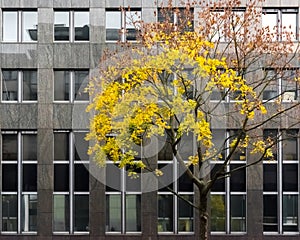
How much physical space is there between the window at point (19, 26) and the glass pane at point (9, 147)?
3.86 meters

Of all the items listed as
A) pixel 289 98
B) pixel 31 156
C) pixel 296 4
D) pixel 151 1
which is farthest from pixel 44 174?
pixel 296 4

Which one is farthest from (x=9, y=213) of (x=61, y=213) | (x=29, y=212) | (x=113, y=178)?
(x=113, y=178)

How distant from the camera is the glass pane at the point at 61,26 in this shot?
83.3ft

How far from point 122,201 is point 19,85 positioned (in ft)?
20.0

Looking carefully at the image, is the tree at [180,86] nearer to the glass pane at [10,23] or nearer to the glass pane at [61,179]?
the glass pane at [61,179]

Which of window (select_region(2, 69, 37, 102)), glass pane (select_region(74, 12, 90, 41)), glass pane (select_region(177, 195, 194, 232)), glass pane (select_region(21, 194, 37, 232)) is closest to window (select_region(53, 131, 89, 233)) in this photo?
glass pane (select_region(21, 194, 37, 232))

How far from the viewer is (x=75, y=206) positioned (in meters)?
25.0

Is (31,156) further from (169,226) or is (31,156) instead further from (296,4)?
(296,4)

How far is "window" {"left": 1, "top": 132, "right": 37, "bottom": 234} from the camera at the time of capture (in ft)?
82.1

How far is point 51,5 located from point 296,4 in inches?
377

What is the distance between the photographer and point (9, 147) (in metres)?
25.2

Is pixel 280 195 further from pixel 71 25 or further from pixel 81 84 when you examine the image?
pixel 71 25

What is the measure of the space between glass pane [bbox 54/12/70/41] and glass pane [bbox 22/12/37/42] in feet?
2.72

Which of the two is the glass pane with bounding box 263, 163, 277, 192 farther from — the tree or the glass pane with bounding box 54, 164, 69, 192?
the glass pane with bounding box 54, 164, 69, 192
